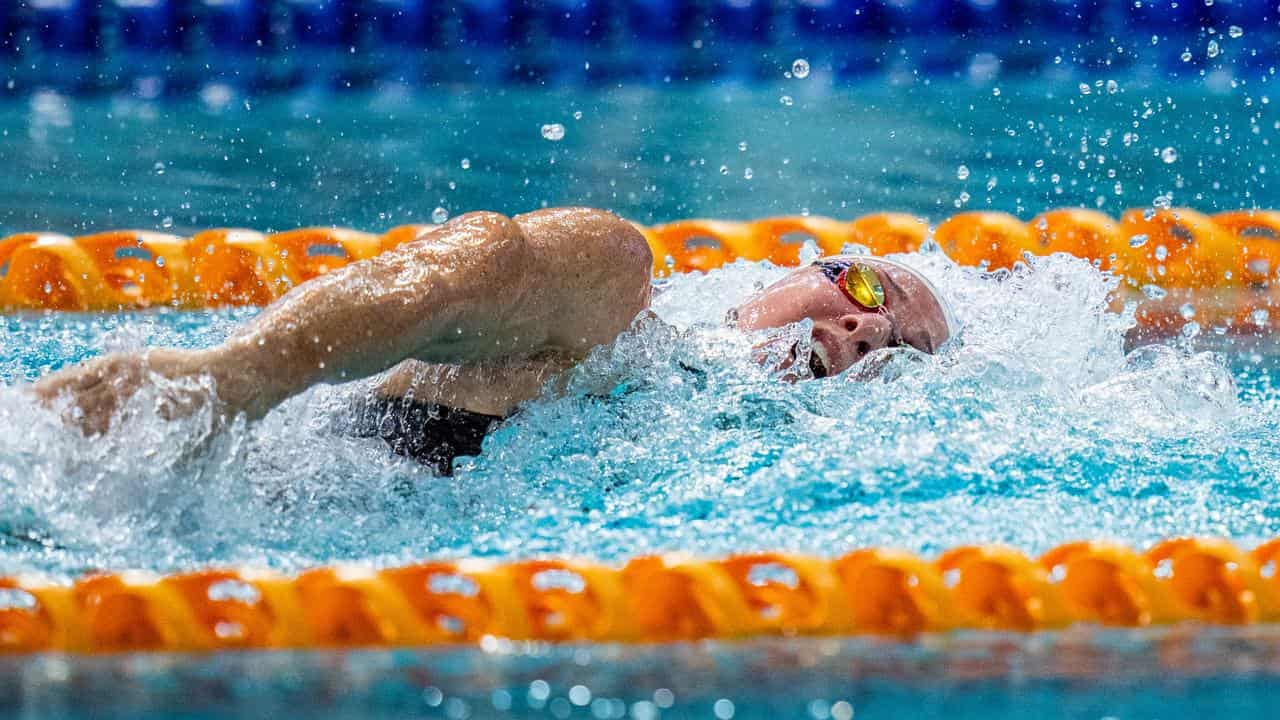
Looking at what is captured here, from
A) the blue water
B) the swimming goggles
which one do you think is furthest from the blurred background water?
the swimming goggles

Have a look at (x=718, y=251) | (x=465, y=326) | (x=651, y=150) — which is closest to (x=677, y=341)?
(x=465, y=326)

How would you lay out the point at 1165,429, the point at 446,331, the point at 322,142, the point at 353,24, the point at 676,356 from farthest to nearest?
the point at 353,24 → the point at 322,142 → the point at 1165,429 → the point at 676,356 → the point at 446,331

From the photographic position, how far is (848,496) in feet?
6.63

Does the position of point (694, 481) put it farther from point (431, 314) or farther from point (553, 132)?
point (553, 132)

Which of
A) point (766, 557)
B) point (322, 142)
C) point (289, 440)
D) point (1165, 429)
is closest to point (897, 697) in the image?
point (766, 557)

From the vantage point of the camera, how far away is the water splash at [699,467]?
175 centimetres

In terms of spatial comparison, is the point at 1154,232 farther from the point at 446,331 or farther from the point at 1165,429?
the point at 446,331

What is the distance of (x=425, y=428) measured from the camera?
207cm

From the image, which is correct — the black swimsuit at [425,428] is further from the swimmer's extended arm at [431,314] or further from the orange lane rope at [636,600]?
the orange lane rope at [636,600]

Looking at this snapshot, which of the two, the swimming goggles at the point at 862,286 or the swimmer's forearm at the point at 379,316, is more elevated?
the swimming goggles at the point at 862,286

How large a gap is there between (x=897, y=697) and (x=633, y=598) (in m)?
0.30

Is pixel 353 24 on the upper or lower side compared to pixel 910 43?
lower

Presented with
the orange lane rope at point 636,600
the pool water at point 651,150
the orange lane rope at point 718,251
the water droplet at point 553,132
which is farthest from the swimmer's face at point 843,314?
the water droplet at point 553,132

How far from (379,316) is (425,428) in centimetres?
39
